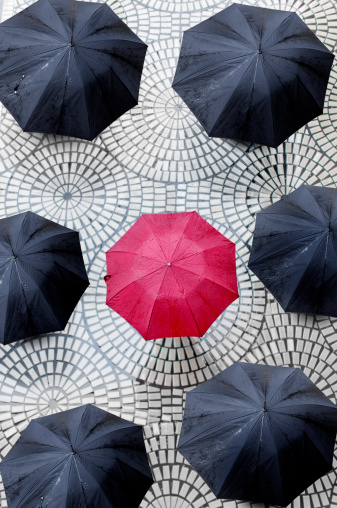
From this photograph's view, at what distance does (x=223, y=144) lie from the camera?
8.01 m

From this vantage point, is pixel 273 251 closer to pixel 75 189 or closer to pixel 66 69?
pixel 75 189

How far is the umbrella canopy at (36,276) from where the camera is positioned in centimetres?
669

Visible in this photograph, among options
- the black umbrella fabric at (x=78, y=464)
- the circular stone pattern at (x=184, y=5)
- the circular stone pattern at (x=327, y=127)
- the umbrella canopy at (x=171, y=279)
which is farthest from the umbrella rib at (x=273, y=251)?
the circular stone pattern at (x=184, y=5)

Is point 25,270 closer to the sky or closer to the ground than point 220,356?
closer to the sky

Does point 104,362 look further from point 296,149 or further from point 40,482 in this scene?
point 296,149

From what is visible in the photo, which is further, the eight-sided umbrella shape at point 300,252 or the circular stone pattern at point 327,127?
the circular stone pattern at point 327,127

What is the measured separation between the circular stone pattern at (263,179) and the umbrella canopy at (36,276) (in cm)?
179

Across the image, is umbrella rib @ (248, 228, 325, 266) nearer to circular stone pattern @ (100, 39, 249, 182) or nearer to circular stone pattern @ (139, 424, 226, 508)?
circular stone pattern @ (100, 39, 249, 182)

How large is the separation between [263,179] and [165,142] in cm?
117

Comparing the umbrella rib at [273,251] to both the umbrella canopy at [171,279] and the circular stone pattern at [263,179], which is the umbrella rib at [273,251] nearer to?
the umbrella canopy at [171,279]

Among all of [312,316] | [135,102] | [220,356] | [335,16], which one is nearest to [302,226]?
[312,316]

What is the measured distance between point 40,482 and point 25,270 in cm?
191

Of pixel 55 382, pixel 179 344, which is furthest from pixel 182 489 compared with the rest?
pixel 55 382

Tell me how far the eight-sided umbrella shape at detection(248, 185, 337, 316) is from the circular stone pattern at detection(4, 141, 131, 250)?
171cm
